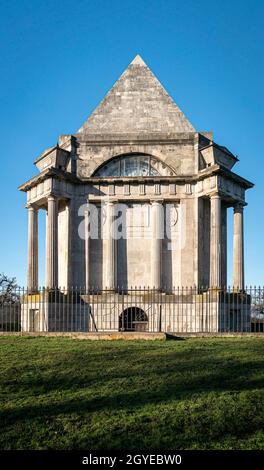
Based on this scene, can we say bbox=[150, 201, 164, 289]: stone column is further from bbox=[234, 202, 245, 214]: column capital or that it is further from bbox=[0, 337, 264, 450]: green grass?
bbox=[0, 337, 264, 450]: green grass

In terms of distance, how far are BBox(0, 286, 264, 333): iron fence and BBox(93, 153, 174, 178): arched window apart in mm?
5714

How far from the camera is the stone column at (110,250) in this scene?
84.7ft

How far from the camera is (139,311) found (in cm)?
2497

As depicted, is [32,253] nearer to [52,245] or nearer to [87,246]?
[52,245]

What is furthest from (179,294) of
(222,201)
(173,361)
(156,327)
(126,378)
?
(126,378)

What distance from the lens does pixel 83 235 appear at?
2659 centimetres

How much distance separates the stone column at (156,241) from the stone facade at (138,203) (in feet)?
0.15

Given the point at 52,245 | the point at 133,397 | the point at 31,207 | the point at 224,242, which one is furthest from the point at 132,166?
the point at 133,397

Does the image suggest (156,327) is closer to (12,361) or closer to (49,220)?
(49,220)

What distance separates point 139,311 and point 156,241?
10.9ft

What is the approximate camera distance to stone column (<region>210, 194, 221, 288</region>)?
80.3 ft

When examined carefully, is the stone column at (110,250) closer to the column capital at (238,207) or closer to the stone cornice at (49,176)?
the stone cornice at (49,176)

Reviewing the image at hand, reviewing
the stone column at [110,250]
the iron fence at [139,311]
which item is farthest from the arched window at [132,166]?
the iron fence at [139,311]
